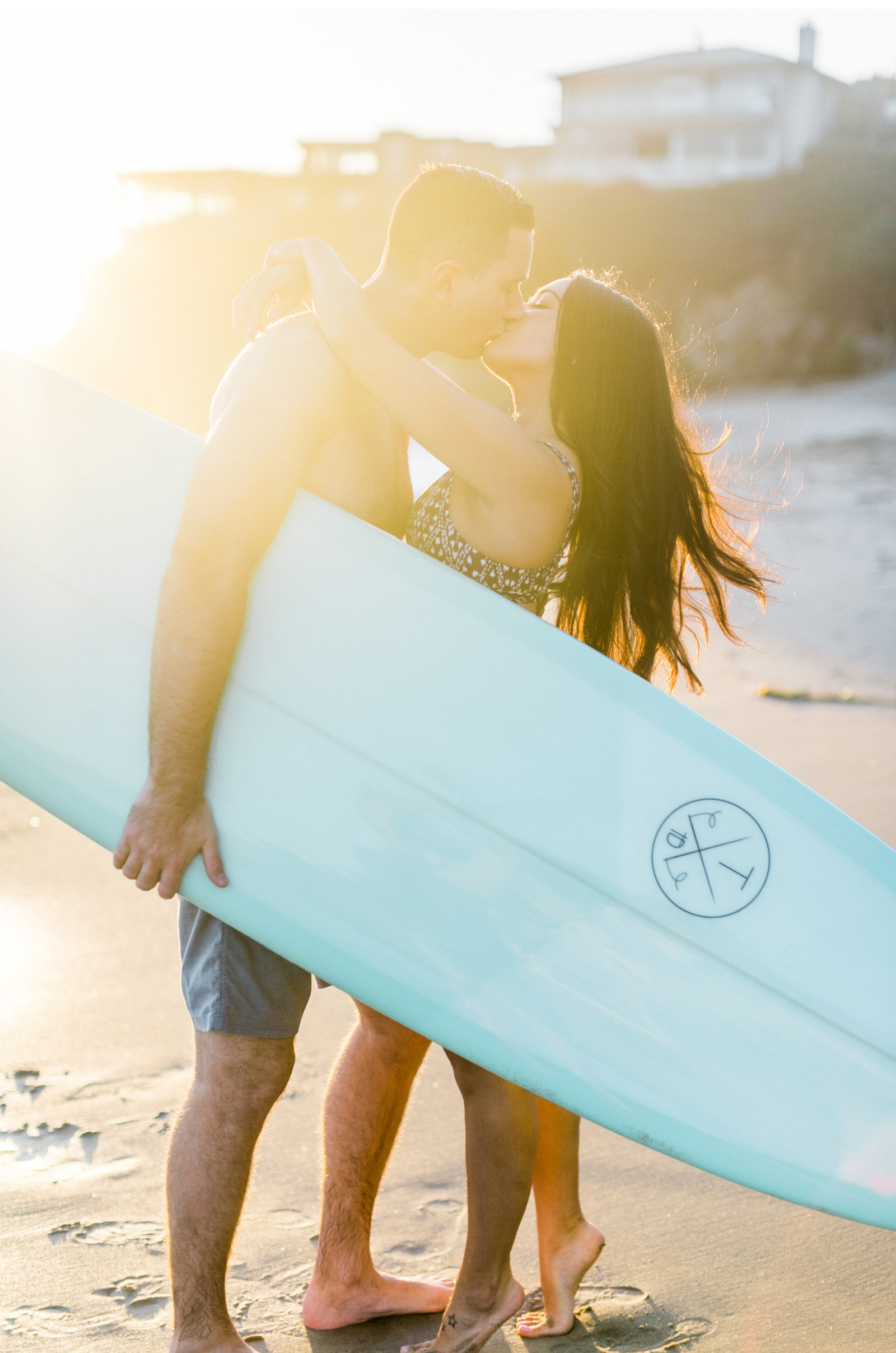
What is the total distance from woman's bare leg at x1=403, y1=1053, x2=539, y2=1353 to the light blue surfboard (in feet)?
0.26

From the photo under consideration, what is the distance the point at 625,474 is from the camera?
187 centimetres

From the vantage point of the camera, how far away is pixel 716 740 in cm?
191

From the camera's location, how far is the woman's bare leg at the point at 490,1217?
170 centimetres

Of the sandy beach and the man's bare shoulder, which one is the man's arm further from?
the sandy beach

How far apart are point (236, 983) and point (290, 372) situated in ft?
2.90

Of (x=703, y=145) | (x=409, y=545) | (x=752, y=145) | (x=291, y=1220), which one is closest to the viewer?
(x=409, y=545)

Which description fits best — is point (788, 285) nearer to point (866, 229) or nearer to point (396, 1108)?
point (866, 229)

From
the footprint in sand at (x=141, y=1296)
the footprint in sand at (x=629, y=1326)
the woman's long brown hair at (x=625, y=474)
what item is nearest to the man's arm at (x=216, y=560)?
the woman's long brown hair at (x=625, y=474)

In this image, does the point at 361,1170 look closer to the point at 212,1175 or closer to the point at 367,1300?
the point at 367,1300

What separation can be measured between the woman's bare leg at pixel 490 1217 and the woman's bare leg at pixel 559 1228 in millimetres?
82

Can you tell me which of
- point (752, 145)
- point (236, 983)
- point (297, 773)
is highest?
point (752, 145)

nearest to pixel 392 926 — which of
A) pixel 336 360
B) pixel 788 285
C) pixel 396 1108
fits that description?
pixel 396 1108

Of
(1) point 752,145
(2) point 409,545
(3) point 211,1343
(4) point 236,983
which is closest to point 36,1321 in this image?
(3) point 211,1343

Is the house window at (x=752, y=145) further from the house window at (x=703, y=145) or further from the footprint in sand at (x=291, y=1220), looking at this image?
the footprint in sand at (x=291, y=1220)
